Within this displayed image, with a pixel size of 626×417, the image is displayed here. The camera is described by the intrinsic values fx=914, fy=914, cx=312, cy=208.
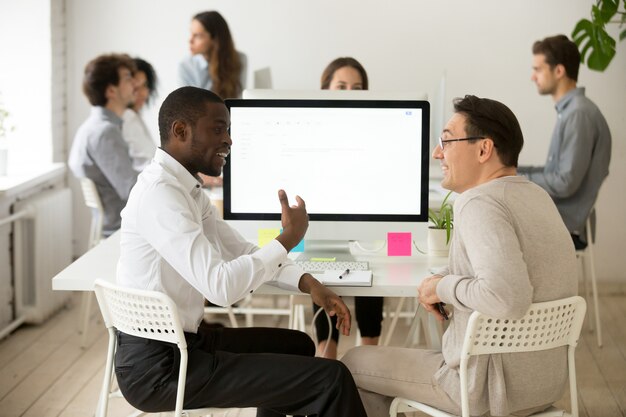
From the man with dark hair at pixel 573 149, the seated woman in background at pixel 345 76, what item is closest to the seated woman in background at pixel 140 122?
the seated woman in background at pixel 345 76

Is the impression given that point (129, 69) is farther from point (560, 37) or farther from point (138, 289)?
point (138, 289)

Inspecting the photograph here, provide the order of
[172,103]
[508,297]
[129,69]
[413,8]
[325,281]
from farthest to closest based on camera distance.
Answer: [413,8] → [129,69] → [325,281] → [172,103] → [508,297]

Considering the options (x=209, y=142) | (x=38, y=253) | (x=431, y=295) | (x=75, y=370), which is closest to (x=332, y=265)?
(x=431, y=295)

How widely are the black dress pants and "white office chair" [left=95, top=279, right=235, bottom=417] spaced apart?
→ 0.05 m

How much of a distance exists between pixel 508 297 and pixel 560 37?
275 cm

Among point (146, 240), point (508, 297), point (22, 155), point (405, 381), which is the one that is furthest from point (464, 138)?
point (22, 155)

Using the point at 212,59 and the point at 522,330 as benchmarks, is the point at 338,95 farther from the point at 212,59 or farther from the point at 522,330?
the point at 212,59

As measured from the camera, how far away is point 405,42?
535cm

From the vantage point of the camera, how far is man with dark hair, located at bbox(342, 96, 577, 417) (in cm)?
204

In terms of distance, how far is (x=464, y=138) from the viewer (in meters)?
2.27

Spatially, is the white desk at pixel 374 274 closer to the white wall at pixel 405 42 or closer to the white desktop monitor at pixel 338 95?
the white desktop monitor at pixel 338 95

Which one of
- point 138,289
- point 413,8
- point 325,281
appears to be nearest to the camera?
point 138,289

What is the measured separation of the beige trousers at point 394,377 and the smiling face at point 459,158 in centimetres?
45

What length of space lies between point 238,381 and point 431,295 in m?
0.53
